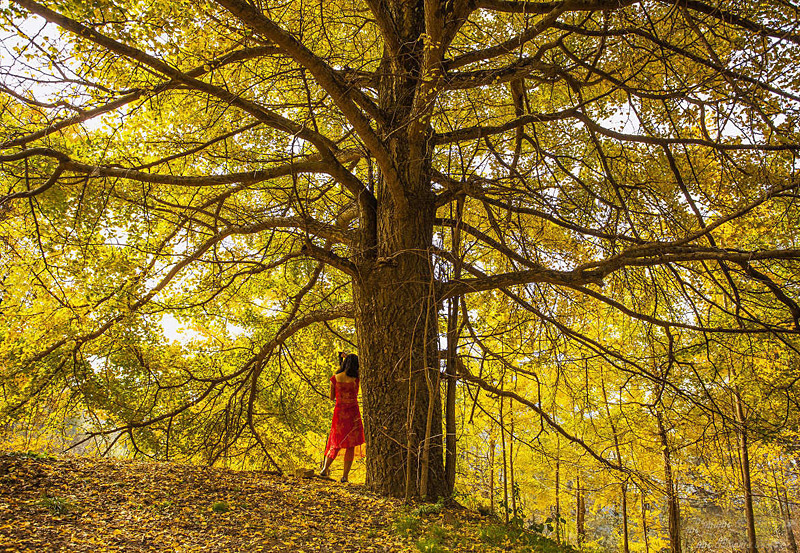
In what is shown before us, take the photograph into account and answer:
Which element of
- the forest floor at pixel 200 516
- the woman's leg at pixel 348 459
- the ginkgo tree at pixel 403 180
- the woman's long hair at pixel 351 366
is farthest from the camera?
the woman's long hair at pixel 351 366

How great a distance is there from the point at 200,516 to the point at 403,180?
10.9 ft

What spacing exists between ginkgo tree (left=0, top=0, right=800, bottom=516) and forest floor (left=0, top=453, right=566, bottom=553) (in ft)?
1.49

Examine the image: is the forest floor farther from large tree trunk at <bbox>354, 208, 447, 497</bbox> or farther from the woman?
the woman

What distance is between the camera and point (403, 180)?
4.77m

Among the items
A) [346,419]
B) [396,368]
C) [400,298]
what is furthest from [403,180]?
[346,419]

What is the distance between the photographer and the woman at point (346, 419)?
18.6 feet

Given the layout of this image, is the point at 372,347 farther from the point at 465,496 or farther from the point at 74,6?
the point at 74,6

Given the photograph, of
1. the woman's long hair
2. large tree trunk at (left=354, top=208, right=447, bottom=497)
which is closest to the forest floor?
large tree trunk at (left=354, top=208, right=447, bottom=497)

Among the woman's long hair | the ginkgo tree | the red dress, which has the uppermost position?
the ginkgo tree

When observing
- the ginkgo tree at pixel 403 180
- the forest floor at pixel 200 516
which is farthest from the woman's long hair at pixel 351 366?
the forest floor at pixel 200 516

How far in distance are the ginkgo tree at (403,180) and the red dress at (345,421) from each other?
32.9 inches

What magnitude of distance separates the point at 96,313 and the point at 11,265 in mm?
944

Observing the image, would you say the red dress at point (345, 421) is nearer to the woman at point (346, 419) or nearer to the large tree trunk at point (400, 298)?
the woman at point (346, 419)

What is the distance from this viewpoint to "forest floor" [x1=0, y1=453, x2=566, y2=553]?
292 centimetres
